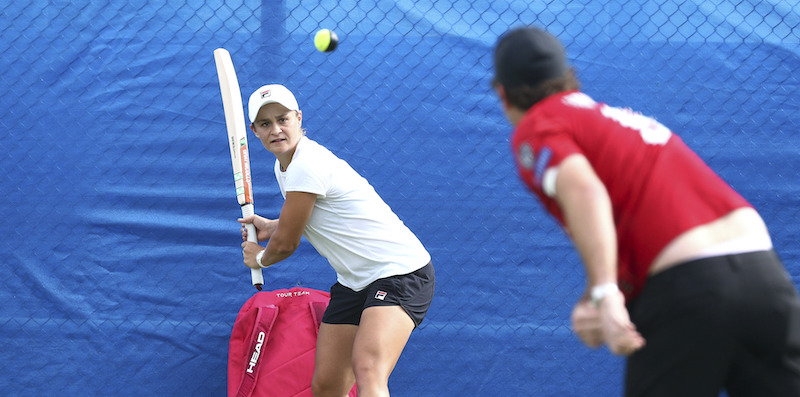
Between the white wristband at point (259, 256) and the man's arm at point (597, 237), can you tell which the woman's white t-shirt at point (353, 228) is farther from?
the man's arm at point (597, 237)

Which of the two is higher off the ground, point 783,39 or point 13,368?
point 783,39

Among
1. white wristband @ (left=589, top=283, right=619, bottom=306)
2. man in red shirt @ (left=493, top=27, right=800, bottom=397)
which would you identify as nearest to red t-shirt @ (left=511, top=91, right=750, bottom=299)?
man in red shirt @ (left=493, top=27, right=800, bottom=397)

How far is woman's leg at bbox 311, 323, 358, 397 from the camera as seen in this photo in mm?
2826

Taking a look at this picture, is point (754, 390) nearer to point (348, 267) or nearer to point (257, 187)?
point (348, 267)

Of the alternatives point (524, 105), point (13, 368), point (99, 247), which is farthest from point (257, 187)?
point (524, 105)

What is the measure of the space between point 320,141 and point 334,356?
1.19 meters

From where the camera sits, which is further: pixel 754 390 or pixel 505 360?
pixel 505 360

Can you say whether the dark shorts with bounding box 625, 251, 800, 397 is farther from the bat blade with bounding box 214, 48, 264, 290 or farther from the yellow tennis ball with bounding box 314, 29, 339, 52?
the bat blade with bounding box 214, 48, 264, 290

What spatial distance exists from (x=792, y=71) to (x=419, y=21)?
184 centimetres

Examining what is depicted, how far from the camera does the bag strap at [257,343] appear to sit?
3.36 m

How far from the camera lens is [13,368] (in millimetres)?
3609

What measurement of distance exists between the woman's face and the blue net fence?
77 cm

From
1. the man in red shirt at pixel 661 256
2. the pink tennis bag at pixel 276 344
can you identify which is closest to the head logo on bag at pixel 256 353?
the pink tennis bag at pixel 276 344

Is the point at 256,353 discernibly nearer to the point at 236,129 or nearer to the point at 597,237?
the point at 236,129
